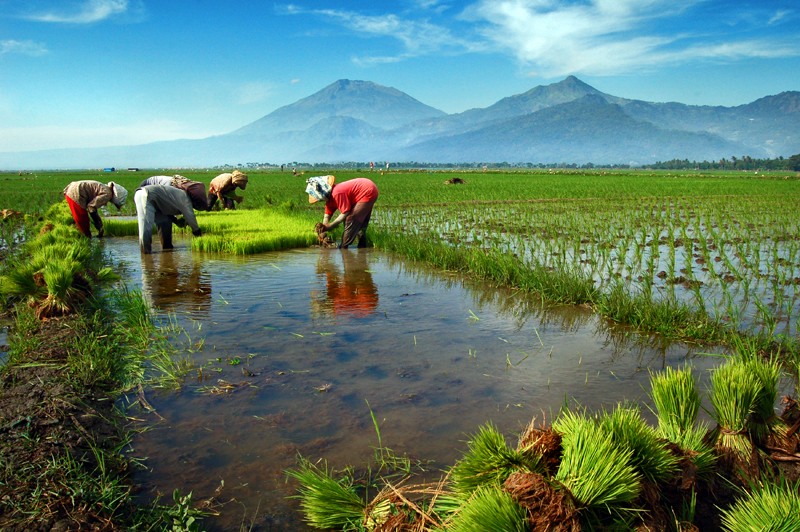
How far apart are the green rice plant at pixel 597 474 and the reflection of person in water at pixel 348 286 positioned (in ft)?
11.6

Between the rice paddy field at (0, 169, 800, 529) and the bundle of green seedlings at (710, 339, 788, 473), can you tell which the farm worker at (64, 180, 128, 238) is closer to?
the rice paddy field at (0, 169, 800, 529)

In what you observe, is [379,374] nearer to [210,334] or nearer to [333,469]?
[333,469]

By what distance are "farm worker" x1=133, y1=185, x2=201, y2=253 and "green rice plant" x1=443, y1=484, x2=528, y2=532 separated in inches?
301

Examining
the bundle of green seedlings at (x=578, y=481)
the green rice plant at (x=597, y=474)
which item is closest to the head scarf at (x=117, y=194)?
the bundle of green seedlings at (x=578, y=481)

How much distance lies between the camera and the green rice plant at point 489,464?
5.47 feet

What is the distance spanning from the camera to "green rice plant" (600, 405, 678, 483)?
1694mm

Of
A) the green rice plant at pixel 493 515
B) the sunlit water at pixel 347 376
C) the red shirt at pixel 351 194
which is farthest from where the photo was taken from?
the red shirt at pixel 351 194

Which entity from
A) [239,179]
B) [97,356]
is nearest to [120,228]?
[239,179]

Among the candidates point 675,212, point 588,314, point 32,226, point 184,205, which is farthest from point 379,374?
point 675,212

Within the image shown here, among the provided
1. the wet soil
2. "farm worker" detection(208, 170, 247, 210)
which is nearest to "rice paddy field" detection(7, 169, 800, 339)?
"farm worker" detection(208, 170, 247, 210)

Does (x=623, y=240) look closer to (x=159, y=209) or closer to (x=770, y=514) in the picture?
(x=159, y=209)

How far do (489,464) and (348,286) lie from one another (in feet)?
15.2

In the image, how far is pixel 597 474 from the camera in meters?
1.50

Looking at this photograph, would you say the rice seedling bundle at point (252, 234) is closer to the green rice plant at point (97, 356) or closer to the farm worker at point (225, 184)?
the farm worker at point (225, 184)
